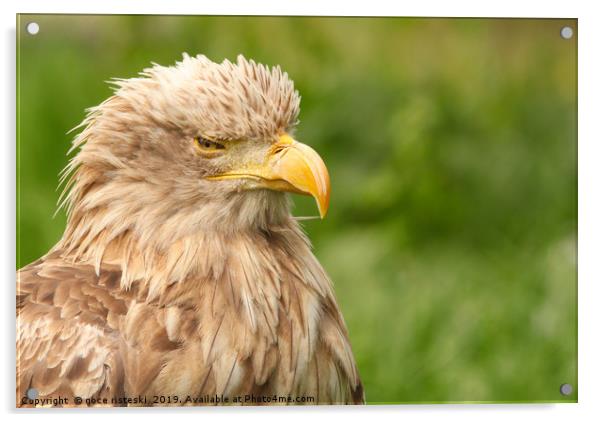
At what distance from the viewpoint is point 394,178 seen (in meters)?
2.55

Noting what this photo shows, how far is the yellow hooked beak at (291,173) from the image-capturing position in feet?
6.60

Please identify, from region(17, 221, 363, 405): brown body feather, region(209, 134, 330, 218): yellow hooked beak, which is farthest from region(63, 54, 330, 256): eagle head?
region(17, 221, 363, 405): brown body feather

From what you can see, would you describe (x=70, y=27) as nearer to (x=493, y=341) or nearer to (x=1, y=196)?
(x=1, y=196)

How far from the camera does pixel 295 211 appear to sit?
2.39 m

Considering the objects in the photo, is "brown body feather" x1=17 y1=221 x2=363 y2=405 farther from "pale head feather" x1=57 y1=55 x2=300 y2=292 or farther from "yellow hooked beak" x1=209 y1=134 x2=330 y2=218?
"yellow hooked beak" x1=209 y1=134 x2=330 y2=218

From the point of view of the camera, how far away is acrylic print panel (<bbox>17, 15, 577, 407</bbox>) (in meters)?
2.10

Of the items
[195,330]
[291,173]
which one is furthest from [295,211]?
[195,330]

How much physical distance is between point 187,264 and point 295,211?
0.39m

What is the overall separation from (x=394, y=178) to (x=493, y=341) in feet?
1.82

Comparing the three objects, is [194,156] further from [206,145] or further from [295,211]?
[295,211]

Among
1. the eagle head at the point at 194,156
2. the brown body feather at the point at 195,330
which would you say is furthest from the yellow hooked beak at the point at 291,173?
the brown body feather at the point at 195,330

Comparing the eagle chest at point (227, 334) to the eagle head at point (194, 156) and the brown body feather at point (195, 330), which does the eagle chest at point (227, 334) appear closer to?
the brown body feather at point (195, 330)

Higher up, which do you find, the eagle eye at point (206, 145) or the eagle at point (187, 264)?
the eagle eye at point (206, 145)
